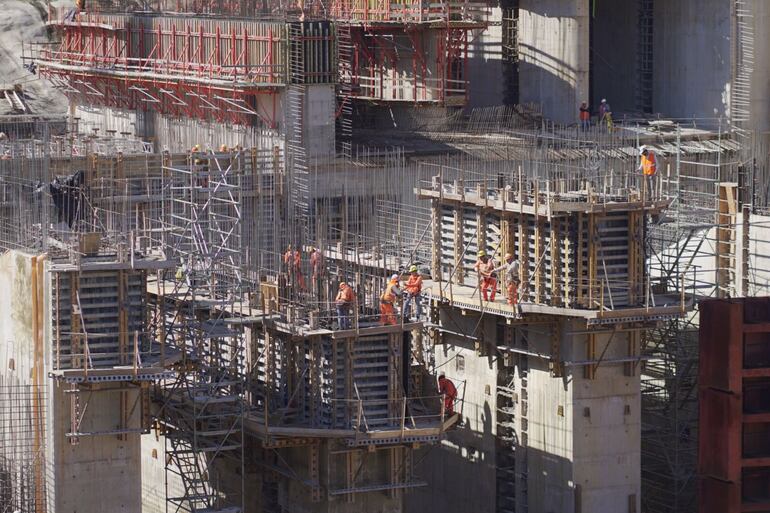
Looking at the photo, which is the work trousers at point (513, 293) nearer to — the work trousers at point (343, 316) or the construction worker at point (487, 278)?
the construction worker at point (487, 278)

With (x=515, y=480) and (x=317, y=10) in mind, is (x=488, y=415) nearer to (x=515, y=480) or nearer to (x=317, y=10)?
(x=515, y=480)

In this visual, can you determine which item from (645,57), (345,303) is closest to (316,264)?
(345,303)

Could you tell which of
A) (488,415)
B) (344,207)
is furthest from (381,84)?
(488,415)

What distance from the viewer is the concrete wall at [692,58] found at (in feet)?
266

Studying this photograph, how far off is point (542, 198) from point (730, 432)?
24.8 ft

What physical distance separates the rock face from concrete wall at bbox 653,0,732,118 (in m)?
24.2

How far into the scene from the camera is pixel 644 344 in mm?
57781

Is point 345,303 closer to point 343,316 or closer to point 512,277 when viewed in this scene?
point 343,316

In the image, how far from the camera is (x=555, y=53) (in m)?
82.1

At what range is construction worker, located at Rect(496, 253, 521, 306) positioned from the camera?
55.9 meters

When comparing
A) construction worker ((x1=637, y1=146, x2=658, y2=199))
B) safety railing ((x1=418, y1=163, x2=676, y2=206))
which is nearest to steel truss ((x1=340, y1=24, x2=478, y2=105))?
construction worker ((x1=637, y1=146, x2=658, y2=199))

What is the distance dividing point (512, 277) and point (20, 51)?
4596 centimetres

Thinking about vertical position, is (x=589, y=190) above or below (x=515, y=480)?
above

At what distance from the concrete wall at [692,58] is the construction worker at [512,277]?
26.4 metres
